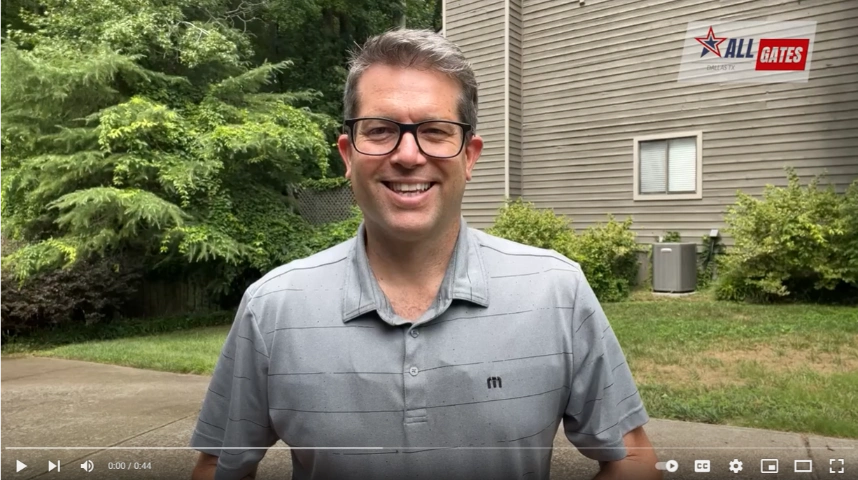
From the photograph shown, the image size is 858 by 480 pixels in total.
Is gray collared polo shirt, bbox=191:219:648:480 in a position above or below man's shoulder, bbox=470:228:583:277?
below

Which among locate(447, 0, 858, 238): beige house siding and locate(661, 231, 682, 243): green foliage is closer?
locate(447, 0, 858, 238): beige house siding

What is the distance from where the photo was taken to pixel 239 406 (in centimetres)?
139

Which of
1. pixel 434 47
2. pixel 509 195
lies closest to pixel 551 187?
pixel 509 195

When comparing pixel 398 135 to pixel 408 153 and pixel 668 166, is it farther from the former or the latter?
pixel 668 166

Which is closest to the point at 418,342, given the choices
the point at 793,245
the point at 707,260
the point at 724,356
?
the point at 724,356

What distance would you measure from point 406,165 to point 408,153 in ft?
0.09

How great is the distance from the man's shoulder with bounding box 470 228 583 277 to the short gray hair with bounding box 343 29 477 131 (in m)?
0.28

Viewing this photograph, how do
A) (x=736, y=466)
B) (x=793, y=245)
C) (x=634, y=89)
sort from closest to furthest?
(x=736, y=466) < (x=793, y=245) < (x=634, y=89)

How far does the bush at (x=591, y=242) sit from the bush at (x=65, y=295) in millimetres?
5945

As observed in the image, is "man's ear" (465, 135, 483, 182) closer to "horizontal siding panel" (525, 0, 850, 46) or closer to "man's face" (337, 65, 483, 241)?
"man's face" (337, 65, 483, 241)

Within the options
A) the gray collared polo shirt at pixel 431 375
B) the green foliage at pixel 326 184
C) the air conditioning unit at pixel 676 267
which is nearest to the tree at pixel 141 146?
the green foliage at pixel 326 184

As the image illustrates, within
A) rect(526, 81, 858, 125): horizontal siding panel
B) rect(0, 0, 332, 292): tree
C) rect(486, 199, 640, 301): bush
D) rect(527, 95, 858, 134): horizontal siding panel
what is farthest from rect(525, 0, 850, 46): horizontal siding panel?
rect(0, 0, 332, 292): tree

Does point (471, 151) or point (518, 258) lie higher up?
point (471, 151)

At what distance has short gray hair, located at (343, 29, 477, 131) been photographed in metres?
1.36
